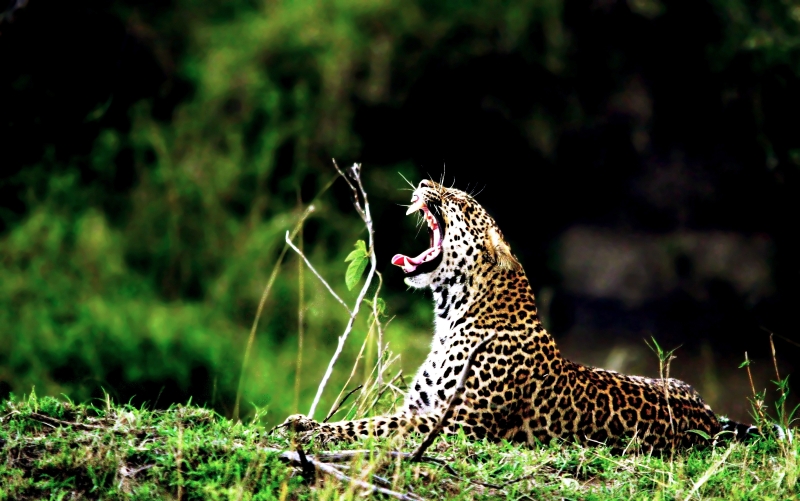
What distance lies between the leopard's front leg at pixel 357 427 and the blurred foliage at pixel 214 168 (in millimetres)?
6564

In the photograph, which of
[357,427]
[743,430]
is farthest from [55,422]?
[743,430]

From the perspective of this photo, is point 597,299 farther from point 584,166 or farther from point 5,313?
point 5,313

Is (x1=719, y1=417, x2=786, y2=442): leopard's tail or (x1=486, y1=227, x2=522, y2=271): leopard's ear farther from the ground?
(x1=486, y1=227, x2=522, y2=271): leopard's ear

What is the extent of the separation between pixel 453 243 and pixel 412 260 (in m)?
0.30

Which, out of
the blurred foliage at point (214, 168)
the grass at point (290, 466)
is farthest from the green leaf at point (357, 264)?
the blurred foliage at point (214, 168)

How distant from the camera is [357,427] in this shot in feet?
19.4

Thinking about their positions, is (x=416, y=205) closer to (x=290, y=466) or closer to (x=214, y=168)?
(x=290, y=466)

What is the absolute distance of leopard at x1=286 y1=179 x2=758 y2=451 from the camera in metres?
6.17

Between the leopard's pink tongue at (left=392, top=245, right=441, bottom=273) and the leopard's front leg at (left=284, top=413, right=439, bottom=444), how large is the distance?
831mm

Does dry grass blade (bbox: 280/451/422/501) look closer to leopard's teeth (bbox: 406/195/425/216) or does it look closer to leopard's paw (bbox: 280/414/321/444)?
leopard's paw (bbox: 280/414/321/444)

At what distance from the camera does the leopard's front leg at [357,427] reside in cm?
574

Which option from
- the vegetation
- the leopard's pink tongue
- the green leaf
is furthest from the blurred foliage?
the green leaf

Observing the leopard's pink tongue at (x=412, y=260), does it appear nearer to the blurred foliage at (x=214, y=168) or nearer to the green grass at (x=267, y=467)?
the green grass at (x=267, y=467)

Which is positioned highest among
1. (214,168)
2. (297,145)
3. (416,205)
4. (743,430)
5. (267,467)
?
(416,205)
